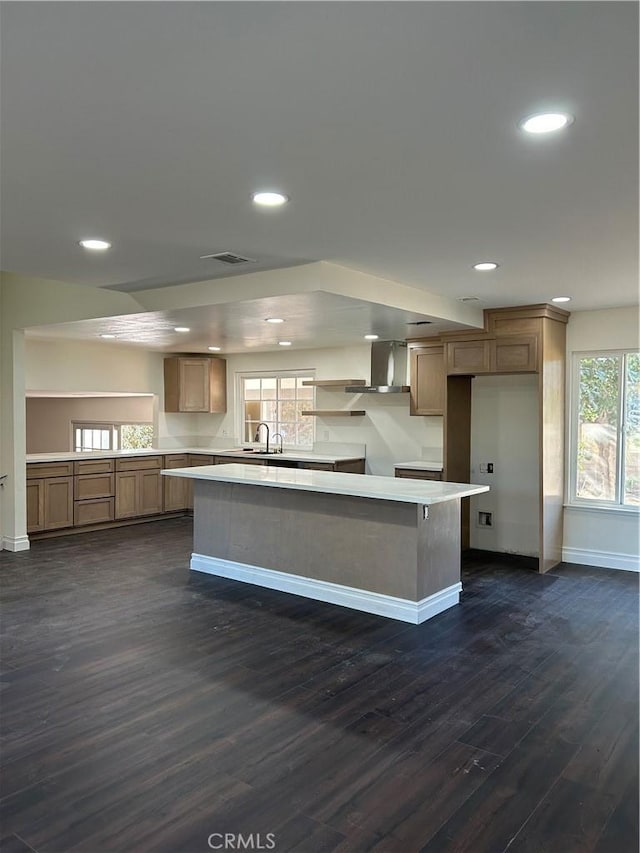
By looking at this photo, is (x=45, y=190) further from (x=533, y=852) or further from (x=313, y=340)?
(x=313, y=340)

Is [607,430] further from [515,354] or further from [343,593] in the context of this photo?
[343,593]

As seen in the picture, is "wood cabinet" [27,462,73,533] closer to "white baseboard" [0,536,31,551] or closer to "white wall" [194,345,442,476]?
"white baseboard" [0,536,31,551]

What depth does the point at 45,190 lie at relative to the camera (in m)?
2.61

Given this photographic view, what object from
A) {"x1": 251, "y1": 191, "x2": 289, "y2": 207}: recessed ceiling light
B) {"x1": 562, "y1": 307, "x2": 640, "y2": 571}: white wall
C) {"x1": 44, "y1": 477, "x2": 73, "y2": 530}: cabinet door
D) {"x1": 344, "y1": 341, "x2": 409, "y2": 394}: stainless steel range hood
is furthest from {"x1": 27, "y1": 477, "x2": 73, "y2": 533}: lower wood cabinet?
{"x1": 562, "y1": 307, "x2": 640, "y2": 571}: white wall

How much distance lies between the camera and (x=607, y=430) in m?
5.62

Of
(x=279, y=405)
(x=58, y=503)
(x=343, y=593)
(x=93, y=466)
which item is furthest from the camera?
(x=279, y=405)

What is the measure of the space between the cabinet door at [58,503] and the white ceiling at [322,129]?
3750mm

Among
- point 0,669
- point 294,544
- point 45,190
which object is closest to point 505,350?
point 294,544

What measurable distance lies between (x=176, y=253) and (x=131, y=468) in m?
4.55

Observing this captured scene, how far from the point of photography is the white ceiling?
1.46 m

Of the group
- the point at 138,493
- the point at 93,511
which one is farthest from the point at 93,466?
the point at 138,493

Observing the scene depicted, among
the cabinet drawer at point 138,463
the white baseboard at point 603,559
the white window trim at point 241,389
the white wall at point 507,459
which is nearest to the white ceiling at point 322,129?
the white wall at point 507,459

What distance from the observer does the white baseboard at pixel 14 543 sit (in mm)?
6125

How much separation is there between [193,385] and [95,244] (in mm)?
5138
